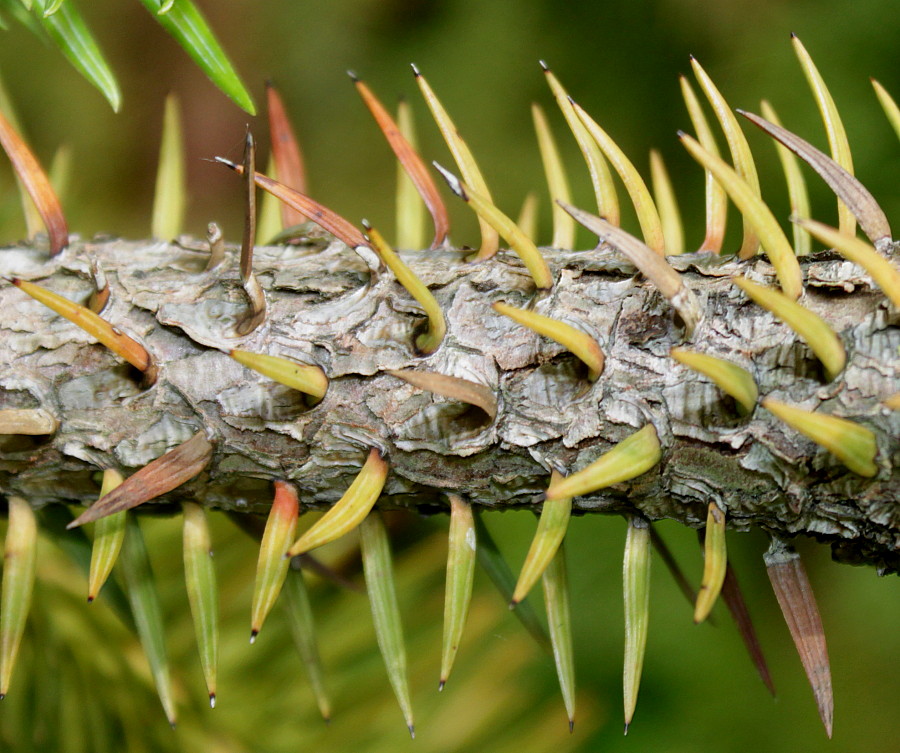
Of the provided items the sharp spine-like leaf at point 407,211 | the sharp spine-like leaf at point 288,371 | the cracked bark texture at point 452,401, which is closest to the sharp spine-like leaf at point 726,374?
the cracked bark texture at point 452,401

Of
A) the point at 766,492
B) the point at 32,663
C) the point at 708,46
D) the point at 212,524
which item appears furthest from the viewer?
the point at 708,46

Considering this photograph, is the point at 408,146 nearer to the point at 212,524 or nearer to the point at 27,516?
the point at 27,516

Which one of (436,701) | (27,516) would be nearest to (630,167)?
(27,516)

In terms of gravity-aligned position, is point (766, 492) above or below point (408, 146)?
below

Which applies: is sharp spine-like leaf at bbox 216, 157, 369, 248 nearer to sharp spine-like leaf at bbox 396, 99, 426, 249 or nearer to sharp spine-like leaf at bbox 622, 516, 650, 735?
sharp spine-like leaf at bbox 396, 99, 426, 249

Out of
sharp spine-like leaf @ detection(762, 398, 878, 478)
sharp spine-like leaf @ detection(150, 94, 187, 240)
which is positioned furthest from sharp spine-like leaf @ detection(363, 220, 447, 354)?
sharp spine-like leaf @ detection(150, 94, 187, 240)
